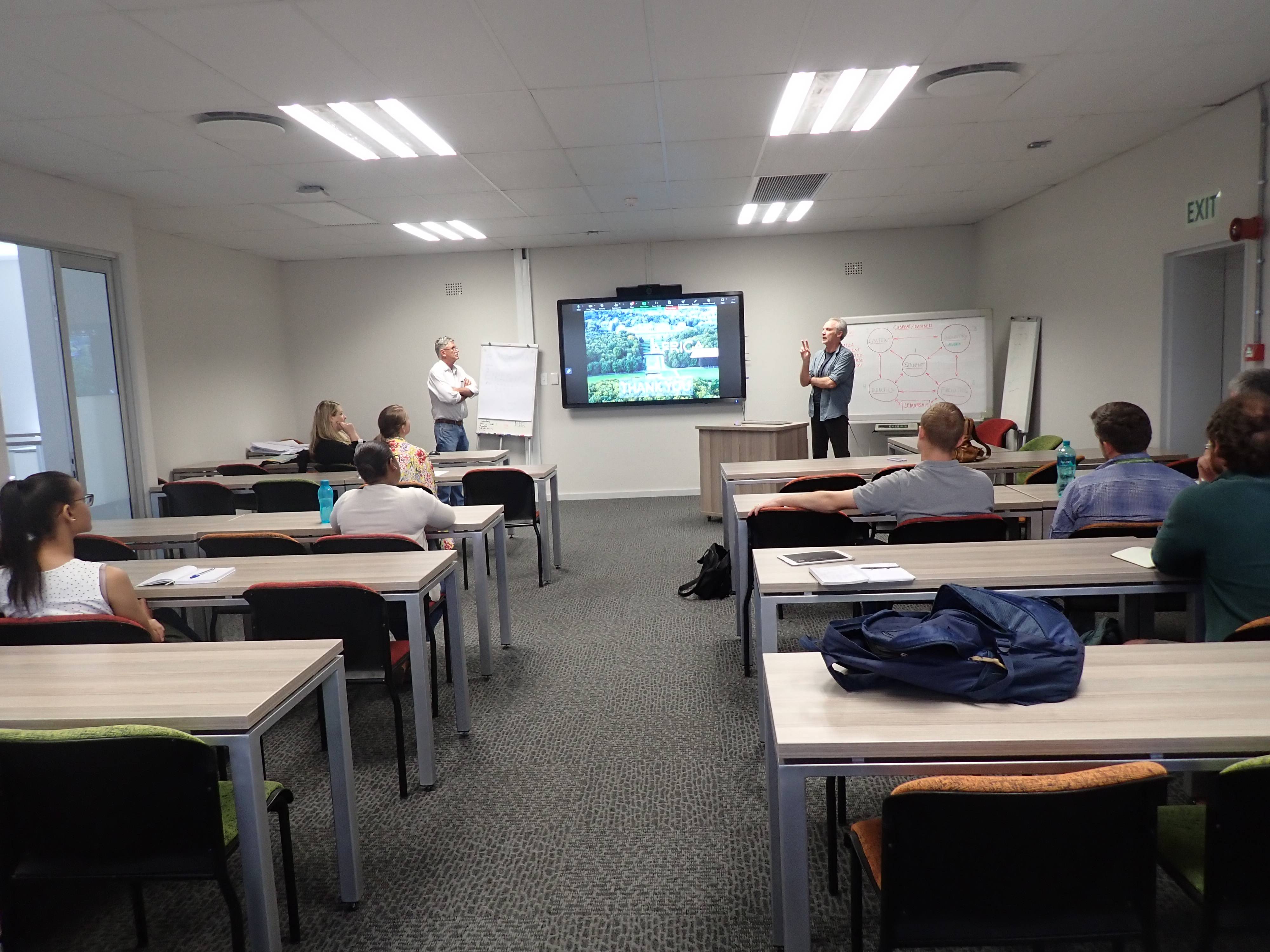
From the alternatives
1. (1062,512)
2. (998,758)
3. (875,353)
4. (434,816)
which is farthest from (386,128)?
(875,353)

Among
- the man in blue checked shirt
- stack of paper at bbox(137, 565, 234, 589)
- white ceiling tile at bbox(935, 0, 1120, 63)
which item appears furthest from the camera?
white ceiling tile at bbox(935, 0, 1120, 63)

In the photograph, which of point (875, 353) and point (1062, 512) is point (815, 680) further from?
point (875, 353)

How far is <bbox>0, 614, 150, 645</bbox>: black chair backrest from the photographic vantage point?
212 centimetres

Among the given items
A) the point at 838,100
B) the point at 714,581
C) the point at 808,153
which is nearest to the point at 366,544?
the point at 714,581

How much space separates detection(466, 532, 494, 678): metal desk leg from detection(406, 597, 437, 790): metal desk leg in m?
0.87

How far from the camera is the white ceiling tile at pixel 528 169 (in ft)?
16.0

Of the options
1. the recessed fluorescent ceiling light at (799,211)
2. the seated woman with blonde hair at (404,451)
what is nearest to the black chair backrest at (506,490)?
the seated woman with blonde hair at (404,451)

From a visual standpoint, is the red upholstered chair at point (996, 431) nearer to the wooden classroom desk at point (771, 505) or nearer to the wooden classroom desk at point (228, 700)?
the wooden classroom desk at point (771, 505)

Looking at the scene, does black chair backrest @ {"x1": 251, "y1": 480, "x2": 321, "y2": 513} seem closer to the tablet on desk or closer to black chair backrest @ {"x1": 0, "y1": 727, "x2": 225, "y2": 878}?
the tablet on desk

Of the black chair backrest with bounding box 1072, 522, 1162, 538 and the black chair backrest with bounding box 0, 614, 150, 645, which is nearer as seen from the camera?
the black chair backrest with bounding box 0, 614, 150, 645

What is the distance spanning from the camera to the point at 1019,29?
3316 mm

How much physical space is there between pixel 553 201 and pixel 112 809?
217 inches

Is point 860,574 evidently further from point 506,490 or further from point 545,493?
point 545,493

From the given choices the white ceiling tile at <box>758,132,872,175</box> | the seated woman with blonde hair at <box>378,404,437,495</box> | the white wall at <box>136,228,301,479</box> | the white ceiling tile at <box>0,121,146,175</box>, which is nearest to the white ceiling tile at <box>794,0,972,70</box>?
the white ceiling tile at <box>758,132,872,175</box>
